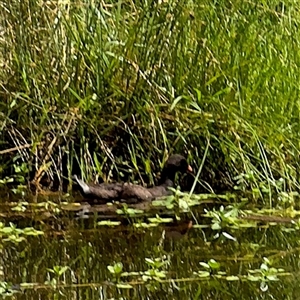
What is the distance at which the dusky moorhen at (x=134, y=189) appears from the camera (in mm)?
4352

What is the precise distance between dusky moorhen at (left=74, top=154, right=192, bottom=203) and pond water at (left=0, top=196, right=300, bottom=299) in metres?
0.08

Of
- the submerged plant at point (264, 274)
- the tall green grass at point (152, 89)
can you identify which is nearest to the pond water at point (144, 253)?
the submerged plant at point (264, 274)

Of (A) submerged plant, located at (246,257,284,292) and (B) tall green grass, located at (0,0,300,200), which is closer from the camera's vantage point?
(A) submerged plant, located at (246,257,284,292)

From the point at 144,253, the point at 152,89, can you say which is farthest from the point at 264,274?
the point at 152,89

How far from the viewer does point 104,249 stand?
11.5 ft

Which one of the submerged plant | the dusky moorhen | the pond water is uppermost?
the submerged plant

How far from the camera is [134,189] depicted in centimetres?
436

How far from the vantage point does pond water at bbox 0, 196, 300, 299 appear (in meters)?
2.97

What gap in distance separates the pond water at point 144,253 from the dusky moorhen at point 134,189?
0.08 meters

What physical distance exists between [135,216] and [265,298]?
128cm

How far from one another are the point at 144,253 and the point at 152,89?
1398mm

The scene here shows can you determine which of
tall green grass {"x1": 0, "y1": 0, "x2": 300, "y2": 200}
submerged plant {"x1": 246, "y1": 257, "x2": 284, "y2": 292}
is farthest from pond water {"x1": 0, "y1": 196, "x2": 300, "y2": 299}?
tall green grass {"x1": 0, "y1": 0, "x2": 300, "y2": 200}

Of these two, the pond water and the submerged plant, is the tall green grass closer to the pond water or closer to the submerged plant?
the pond water

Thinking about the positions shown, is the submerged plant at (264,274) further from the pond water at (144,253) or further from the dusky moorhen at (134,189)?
the dusky moorhen at (134,189)
